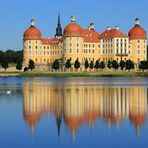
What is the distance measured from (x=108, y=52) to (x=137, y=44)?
5.97 meters

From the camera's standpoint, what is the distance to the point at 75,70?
92.3 m

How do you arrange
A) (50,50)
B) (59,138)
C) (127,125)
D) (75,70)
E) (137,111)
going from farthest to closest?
(50,50) < (75,70) < (137,111) < (127,125) < (59,138)

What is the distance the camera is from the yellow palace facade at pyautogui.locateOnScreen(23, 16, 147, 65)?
3890 inches

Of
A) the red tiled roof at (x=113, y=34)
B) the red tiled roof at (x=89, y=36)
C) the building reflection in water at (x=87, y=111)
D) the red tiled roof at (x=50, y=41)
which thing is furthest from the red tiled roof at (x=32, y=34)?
the building reflection in water at (x=87, y=111)

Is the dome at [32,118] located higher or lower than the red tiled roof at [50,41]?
lower

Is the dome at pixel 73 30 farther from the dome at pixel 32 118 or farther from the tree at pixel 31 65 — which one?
the dome at pixel 32 118

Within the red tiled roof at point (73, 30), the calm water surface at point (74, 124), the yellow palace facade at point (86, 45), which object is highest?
the red tiled roof at point (73, 30)

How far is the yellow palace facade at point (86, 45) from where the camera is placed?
98.8 metres

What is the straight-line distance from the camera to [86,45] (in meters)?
102

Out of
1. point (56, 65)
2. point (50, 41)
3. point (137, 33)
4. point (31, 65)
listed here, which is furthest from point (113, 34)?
point (31, 65)

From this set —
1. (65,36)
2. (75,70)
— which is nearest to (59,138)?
(75,70)

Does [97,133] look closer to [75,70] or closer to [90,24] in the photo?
[75,70]

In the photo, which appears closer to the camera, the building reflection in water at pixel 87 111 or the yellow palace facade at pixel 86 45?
the building reflection in water at pixel 87 111

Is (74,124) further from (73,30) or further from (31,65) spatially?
(73,30)
